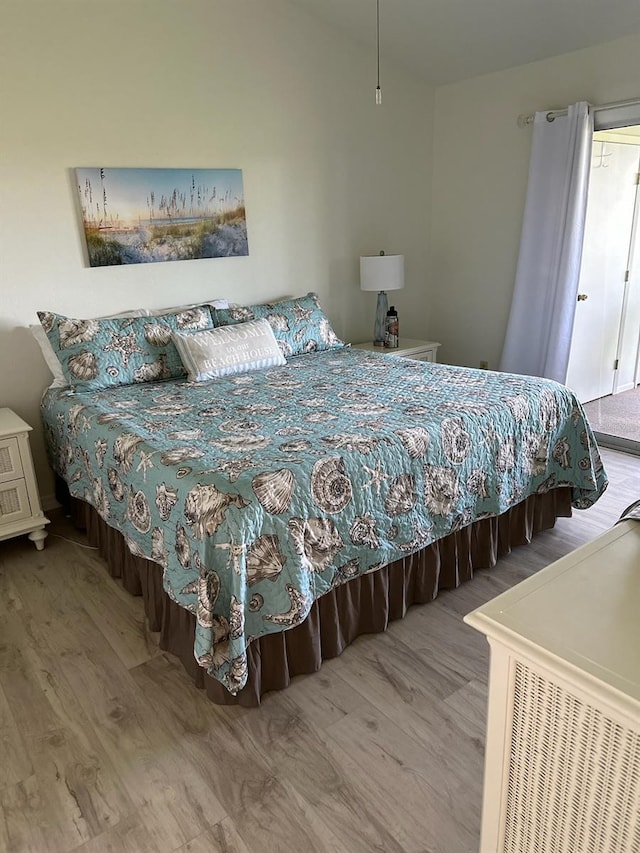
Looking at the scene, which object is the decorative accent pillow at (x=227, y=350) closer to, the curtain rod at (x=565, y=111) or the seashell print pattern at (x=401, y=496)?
the seashell print pattern at (x=401, y=496)

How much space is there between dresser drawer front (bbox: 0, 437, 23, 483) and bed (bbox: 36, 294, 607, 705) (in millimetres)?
197

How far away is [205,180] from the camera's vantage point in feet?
11.5

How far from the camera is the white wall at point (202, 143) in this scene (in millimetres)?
2965

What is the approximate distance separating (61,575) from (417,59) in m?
3.80

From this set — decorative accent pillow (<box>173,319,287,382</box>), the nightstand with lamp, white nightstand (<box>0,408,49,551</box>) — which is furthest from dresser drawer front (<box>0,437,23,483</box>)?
the nightstand with lamp

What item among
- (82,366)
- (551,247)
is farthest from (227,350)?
(551,247)

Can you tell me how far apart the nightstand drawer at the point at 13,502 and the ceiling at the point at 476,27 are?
3.13 meters

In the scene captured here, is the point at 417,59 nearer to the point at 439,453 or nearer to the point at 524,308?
the point at 524,308

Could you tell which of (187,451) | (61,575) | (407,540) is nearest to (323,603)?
(407,540)

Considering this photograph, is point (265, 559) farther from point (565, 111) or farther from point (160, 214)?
point (565, 111)

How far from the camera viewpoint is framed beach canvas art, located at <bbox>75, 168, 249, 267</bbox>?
3191mm

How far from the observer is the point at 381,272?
13.3 ft

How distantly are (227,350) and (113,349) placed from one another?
553 millimetres

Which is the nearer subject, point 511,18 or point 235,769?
point 235,769
